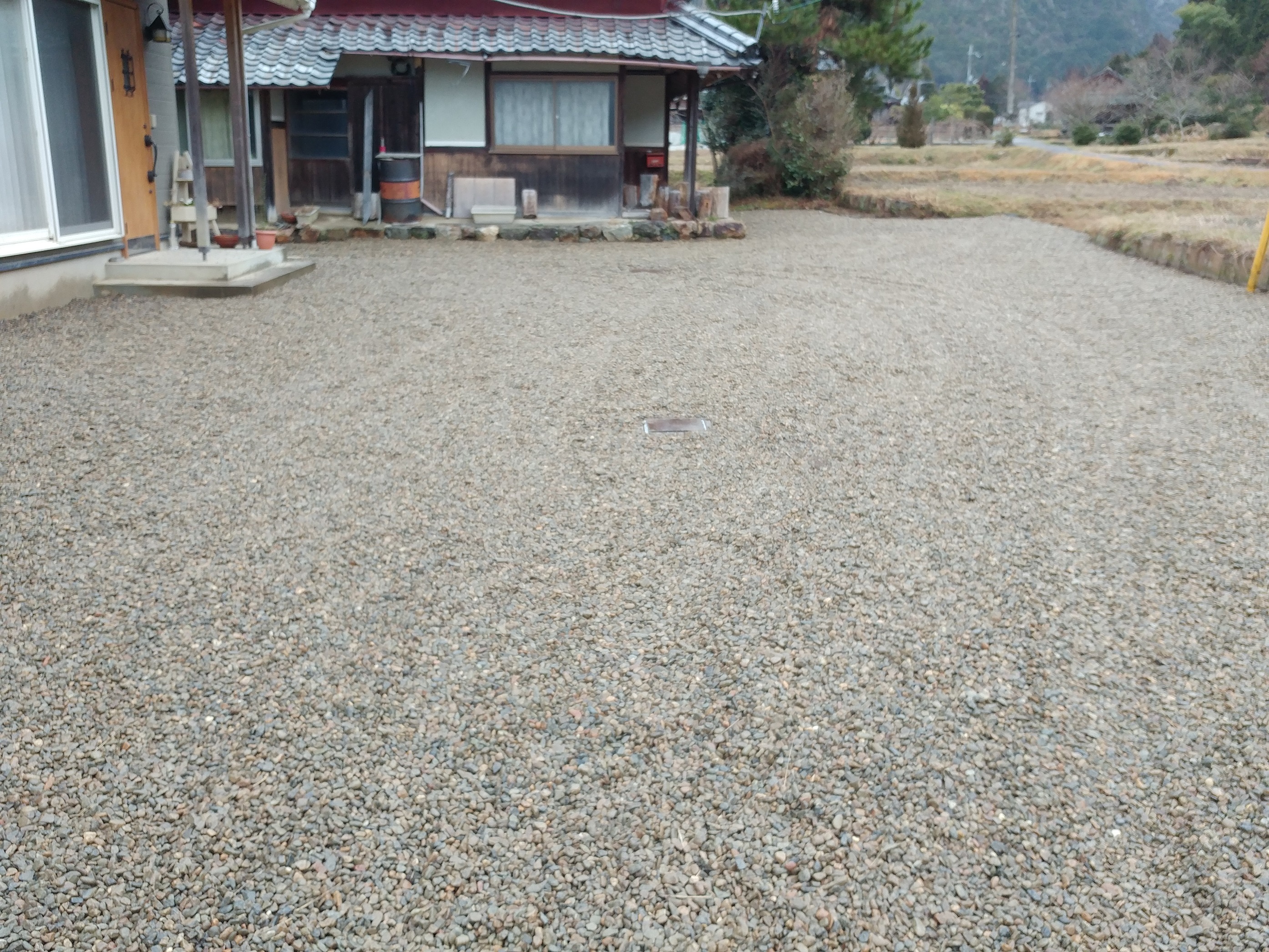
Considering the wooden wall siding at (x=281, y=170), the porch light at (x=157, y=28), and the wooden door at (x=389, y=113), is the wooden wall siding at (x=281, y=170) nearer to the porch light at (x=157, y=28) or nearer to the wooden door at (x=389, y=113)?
the wooden door at (x=389, y=113)

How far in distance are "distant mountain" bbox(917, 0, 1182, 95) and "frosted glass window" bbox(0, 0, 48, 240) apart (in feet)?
281

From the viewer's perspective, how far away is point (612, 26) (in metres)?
14.6

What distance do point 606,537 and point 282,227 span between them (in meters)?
10.5

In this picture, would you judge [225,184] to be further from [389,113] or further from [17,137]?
[17,137]

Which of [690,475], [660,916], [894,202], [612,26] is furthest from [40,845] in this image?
[894,202]

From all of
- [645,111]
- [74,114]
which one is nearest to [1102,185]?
[645,111]

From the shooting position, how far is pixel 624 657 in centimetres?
316

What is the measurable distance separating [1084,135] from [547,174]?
2663cm

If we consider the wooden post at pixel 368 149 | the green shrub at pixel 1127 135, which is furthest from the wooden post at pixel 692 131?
the green shrub at pixel 1127 135

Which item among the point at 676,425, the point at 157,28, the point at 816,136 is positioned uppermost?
the point at 157,28

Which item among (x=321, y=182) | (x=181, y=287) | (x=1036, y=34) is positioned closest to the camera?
(x=181, y=287)

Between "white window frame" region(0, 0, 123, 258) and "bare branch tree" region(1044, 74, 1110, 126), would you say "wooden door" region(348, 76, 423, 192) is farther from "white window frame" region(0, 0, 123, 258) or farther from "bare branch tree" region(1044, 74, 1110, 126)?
"bare branch tree" region(1044, 74, 1110, 126)

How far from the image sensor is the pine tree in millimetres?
33531

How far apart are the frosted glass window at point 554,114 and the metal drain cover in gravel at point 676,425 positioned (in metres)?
9.46
